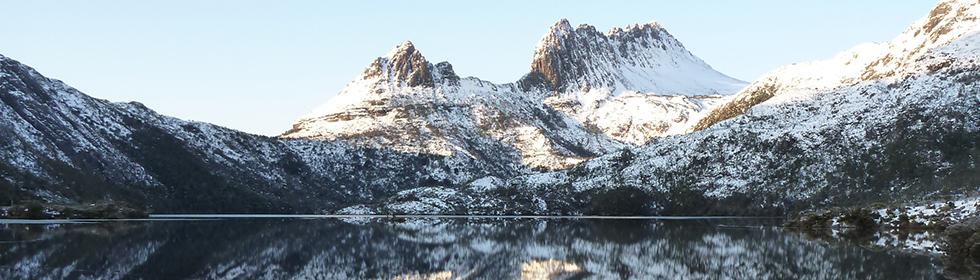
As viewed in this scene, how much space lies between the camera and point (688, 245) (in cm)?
8975

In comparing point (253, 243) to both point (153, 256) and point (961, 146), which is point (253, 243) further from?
point (961, 146)

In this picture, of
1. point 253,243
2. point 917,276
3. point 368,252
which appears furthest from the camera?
point 253,243

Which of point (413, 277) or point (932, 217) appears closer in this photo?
point (413, 277)

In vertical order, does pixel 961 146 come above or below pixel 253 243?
above

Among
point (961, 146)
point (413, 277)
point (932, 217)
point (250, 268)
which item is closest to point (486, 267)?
point (413, 277)

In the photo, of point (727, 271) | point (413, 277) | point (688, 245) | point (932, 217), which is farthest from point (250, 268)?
point (932, 217)

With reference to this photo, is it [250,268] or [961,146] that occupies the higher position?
[961,146]

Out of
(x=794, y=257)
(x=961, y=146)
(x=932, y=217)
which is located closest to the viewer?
(x=794, y=257)

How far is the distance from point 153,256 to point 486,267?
25.0 meters

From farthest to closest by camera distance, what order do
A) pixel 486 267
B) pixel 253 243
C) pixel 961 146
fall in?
pixel 961 146
pixel 253 243
pixel 486 267

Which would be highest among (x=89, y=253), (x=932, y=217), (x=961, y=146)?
(x=961, y=146)

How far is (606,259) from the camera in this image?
7206 cm

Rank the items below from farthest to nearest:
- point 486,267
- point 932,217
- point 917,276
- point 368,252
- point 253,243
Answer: point 932,217, point 253,243, point 368,252, point 486,267, point 917,276

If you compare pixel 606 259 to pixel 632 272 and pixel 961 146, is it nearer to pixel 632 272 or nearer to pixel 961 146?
pixel 632 272
